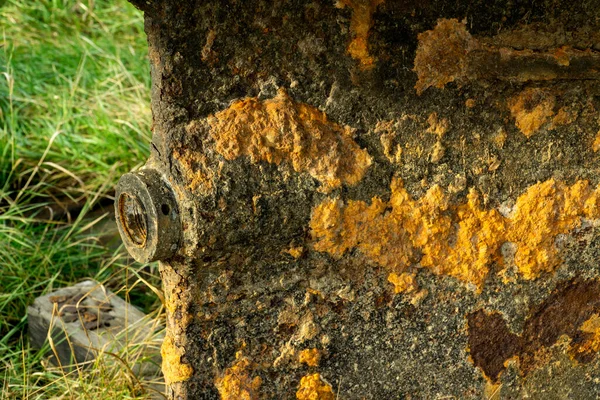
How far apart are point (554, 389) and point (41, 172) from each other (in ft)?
7.34

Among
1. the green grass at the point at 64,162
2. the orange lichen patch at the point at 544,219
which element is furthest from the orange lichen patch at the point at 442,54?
the green grass at the point at 64,162

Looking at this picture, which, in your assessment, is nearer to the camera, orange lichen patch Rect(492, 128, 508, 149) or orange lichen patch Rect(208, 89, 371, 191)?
orange lichen patch Rect(208, 89, 371, 191)

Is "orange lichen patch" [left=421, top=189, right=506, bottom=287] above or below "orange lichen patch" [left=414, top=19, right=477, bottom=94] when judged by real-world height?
below

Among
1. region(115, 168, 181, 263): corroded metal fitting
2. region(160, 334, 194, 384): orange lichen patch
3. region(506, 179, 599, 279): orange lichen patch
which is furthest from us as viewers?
region(506, 179, 599, 279): orange lichen patch

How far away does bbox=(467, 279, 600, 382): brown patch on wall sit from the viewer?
5.01 ft

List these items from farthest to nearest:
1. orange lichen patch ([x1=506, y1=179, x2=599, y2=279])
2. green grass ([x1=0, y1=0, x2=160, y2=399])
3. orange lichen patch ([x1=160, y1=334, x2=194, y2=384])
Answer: green grass ([x1=0, y1=0, x2=160, y2=399]), orange lichen patch ([x1=506, y1=179, x2=599, y2=279]), orange lichen patch ([x1=160, y1=334, x2=194, y2=384])

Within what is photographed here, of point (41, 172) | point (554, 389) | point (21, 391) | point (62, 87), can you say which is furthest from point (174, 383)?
point (62, 87)

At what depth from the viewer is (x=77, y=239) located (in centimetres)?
295

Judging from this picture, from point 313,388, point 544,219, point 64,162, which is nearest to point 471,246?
point 544,219

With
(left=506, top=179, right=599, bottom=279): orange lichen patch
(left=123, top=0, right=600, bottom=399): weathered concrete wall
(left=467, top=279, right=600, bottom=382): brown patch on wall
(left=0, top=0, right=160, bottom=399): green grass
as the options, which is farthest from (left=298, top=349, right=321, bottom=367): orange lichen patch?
(left=0, top=0, right=160, bottom=399): green grass

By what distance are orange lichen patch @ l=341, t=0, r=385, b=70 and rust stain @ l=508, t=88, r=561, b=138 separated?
290 mm

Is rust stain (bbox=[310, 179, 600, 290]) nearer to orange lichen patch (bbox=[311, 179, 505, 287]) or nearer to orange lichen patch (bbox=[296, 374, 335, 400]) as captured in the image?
orange lichen patch (bbox=[311, 179, 505, 287])

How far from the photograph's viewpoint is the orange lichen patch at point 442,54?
1.38 metres

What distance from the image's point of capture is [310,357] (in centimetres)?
145
